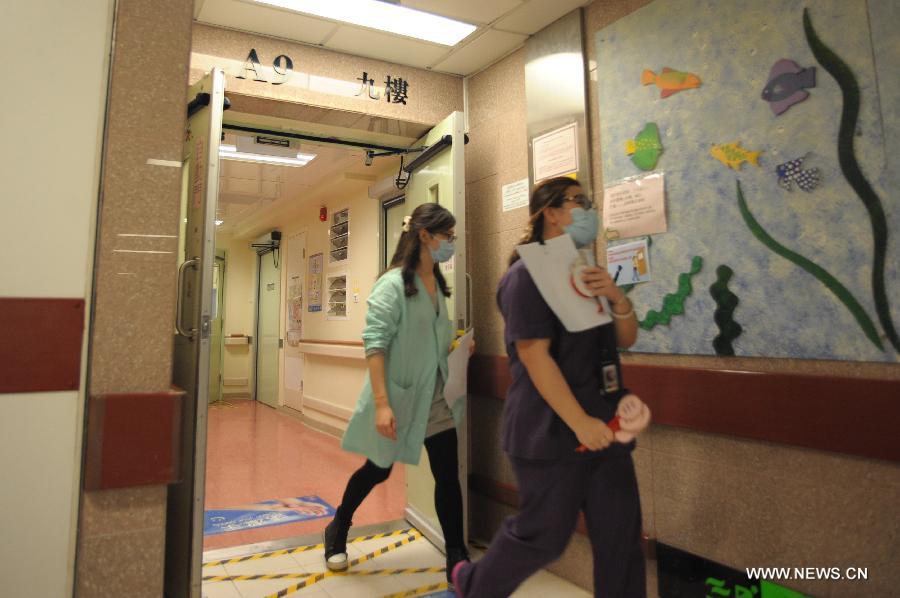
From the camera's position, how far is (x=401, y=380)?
2.35 meters

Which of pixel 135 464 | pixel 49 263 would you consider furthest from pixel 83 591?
pixel 49 263

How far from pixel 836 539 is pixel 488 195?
2199 millimetres

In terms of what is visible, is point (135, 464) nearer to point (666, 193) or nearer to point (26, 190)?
point (26, 190)

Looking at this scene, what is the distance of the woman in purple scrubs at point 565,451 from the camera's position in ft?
4.68

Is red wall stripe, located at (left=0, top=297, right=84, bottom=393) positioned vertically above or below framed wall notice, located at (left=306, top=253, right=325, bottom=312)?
below

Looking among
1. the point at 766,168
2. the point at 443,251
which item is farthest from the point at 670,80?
the point at 443,251

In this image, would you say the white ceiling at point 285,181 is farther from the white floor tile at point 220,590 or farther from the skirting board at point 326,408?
the white floor tile at point 220,590

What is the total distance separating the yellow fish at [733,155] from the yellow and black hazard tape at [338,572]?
2387 millimetres

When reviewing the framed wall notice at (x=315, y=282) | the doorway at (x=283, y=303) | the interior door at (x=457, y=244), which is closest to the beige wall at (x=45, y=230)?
the doorway at (x=283, y=303)

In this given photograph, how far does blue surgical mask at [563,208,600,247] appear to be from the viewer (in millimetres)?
1553

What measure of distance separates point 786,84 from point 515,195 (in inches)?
54.6

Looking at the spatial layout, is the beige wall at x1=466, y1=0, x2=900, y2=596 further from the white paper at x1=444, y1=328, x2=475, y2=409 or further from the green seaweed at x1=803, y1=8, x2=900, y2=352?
the white paper at x1=444, y1=328, x2=475, y2=409

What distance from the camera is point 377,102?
3.04m

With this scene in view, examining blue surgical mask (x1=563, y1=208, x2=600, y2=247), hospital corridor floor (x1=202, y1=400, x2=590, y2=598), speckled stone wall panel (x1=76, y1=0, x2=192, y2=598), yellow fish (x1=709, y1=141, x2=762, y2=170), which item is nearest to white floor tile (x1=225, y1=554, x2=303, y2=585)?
hospital corridor floor (x1=202, y1=400, x2=590, y2=598)
